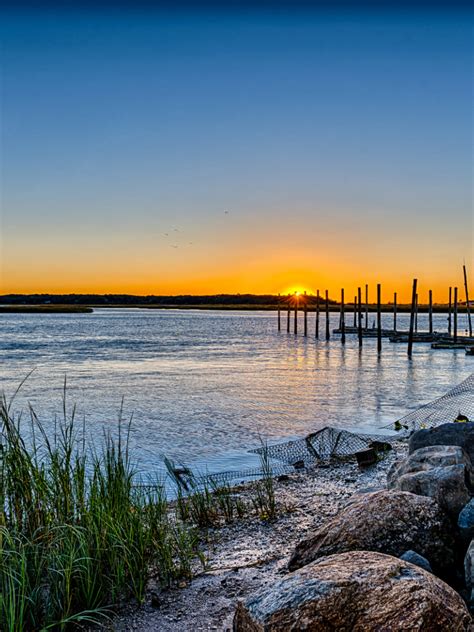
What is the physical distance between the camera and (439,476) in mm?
5535

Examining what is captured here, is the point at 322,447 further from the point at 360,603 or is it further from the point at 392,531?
the point at 360,603

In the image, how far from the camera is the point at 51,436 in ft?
47.0

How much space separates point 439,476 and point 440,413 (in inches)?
423

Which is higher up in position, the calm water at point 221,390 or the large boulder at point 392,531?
the large boulder at point 392,531

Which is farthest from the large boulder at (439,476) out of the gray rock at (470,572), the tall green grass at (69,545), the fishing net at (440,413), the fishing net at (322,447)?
the fishing net at (440,413)

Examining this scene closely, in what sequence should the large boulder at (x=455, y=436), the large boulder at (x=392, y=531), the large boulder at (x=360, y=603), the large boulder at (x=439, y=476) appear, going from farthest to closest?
the large boulder at (x=455, y=436)
the large boulder at (x=439, y=476)
the large boulder at (x=392, y=531)
the large boulder at (x=360, y=603)

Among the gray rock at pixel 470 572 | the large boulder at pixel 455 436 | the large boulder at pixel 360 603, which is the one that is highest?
the large boulder at pixel 455 436

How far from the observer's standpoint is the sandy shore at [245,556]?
4613 millimetres

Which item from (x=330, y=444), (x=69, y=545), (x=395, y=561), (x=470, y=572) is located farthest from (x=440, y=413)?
(x=69, y=545)

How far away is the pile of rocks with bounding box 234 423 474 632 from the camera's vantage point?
3.50 meters

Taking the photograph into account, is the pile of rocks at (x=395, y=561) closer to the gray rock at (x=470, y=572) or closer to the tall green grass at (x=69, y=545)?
the gray rock at (x=470, y=572)

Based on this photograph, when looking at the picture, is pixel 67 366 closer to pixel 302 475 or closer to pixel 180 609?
pixel 302 475

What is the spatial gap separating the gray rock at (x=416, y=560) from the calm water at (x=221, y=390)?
288 inches

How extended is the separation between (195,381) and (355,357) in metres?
17.0
